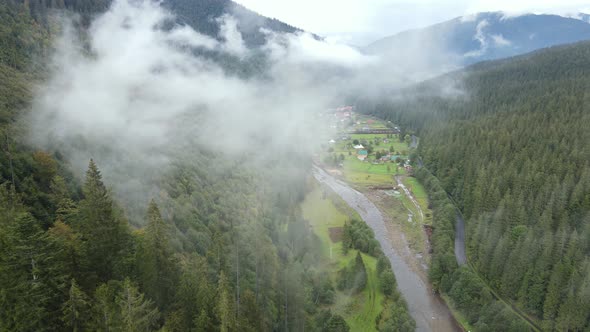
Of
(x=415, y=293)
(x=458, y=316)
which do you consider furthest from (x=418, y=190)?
(x=458, y=316)

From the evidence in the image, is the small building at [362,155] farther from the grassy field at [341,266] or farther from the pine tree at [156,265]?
the pine tree at [156,265]

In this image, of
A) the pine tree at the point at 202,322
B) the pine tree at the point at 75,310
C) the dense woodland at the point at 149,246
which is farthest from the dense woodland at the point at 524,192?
the pine tree at the point at 75,310

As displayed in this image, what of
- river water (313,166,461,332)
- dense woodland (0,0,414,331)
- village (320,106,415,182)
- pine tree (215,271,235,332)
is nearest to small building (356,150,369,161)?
village (320,106,415,182)

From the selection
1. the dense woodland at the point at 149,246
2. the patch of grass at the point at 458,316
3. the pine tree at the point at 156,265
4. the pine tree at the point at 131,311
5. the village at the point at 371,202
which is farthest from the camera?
the village at the point at 371,202

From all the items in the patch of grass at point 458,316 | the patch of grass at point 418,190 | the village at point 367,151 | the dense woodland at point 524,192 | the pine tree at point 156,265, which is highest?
the pine tree at point 156,265

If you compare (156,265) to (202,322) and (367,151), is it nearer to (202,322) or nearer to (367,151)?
(202,322)

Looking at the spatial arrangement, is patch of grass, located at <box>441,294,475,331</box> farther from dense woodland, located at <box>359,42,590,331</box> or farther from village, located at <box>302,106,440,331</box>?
village, located at <box>302,106,440,331</box>

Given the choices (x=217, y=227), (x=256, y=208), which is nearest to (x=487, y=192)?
(x=256, y=208)
